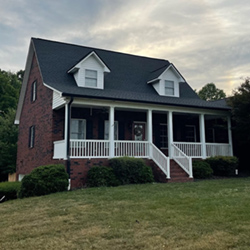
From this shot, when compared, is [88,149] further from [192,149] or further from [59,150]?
[192,149]

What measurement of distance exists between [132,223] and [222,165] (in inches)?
404

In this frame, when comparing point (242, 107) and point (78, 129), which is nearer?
point (242, 107)

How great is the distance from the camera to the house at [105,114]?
A: 1251 cm

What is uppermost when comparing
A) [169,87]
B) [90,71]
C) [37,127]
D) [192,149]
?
[90,71]

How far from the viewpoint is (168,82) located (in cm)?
1725

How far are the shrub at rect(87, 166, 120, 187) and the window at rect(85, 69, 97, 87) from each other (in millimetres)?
5269

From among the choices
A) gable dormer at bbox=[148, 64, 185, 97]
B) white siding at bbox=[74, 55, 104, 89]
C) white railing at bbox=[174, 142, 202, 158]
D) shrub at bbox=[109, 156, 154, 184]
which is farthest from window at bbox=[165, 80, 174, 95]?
shrub at bbox=[109, 156, 154, 184]

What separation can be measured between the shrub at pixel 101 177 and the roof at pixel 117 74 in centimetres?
336

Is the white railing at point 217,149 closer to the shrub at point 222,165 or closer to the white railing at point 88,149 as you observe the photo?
the shrub at point 222,165

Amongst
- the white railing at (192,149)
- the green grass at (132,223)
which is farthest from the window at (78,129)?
the green grass at (132,223)

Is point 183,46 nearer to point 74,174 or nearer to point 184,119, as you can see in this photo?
point 184,119

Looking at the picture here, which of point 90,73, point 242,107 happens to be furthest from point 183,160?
point 90,73

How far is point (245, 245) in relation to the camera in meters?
3.84

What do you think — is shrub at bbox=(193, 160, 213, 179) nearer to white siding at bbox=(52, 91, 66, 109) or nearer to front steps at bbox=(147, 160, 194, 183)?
front steps at bbox=(147, 160, 194, 183)
